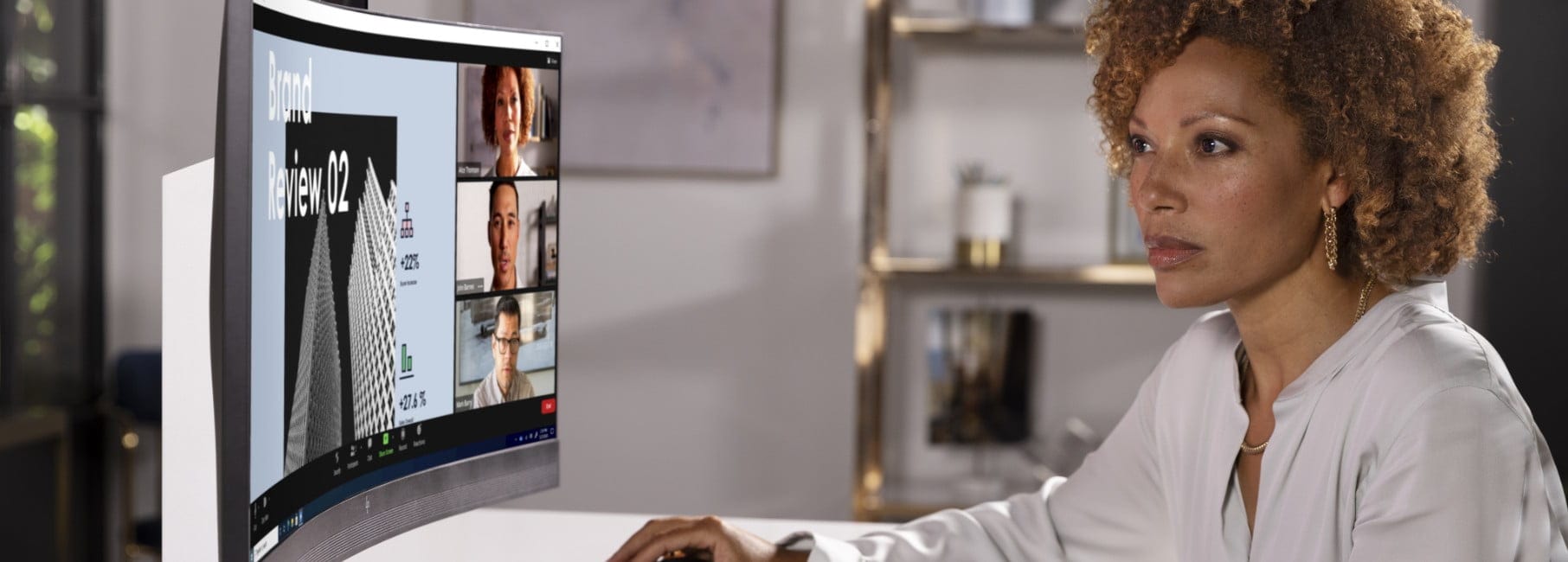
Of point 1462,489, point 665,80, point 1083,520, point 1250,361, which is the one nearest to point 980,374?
point 665,80

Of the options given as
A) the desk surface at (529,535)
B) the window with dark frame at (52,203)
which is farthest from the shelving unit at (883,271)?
the window with dark frame at (52,203)

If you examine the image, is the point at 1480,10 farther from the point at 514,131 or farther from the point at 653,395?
the point at 514,131

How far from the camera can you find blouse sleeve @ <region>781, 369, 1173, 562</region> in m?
1.48

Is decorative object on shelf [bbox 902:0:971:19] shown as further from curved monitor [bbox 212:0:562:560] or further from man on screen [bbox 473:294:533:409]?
man on screen [bbox 473:294:533:409]

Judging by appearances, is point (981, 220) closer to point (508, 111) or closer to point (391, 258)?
point (508, 111)

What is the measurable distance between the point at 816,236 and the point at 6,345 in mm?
1987

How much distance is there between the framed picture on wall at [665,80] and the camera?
130 inches

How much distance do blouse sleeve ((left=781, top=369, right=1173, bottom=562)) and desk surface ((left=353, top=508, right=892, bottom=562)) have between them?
10 centimetres

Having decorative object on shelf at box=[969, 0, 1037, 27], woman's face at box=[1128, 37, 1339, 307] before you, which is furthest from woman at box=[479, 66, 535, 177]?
decorative object on shelf at box=[969, 0, 1037, 27]

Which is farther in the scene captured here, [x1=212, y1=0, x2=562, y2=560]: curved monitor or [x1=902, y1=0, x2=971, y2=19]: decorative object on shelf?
[x1=902, y1=0, x2=971, y2=19]: decorative object on shelf

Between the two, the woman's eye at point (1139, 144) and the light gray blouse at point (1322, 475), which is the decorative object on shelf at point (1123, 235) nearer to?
the light gray blouse at point (1322, 475)

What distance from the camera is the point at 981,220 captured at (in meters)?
3.11

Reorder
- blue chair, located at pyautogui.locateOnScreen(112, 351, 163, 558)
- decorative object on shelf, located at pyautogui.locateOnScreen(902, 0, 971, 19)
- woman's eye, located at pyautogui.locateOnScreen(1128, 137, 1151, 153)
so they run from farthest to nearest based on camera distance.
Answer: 1. decorative object on shelf, located at pyautogui.locateOnScreen(902, 0, 971, 19)
2. blue chair, located at pyautogui.locateOnScreen(112, 351, 163, 558)
3. woman's eye, located at pyautogui.locateOnScreen(1128, 137, 1151, 153)

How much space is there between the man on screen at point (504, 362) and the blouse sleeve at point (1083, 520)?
437 millimetres
